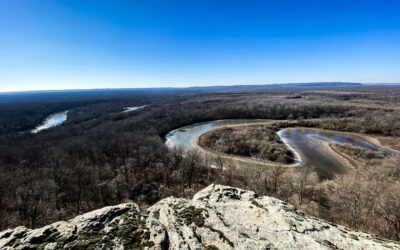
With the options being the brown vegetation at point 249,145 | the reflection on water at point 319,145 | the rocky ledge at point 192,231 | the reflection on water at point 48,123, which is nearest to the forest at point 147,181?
the reflection on water at point 319,145

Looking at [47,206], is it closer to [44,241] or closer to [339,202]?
[44,241]

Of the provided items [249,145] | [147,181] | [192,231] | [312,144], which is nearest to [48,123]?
[147,181]

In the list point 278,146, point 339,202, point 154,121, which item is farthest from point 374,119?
point 154,121

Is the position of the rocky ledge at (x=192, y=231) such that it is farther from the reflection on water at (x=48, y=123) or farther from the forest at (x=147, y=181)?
the reflection on water at (x=48, y=123)

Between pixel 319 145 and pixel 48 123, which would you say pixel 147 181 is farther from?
pixel 48 123

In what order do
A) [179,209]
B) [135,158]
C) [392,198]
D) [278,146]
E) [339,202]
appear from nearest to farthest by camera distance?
[179,209] → [392,198] → [339,202] → [135,158] → [278,146]

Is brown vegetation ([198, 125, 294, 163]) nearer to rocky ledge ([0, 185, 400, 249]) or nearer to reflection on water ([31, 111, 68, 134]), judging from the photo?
rocky ledge ([0, 185, 400, 249])

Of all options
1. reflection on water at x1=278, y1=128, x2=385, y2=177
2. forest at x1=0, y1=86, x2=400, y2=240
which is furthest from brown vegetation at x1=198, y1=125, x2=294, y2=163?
forest at x1=0, y1=86, x2=400, y2=240
